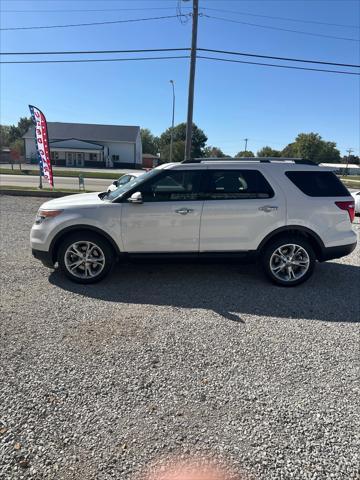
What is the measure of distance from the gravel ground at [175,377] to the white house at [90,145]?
181 ft

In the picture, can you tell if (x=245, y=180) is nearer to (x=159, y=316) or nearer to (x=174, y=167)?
(x=174, y=167)

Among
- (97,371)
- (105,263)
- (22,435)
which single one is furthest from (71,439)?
(105,263)

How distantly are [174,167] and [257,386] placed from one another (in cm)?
305

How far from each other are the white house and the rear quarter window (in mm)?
55249

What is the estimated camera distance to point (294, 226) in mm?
4746

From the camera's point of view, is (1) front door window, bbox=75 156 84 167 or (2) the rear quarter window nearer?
(2) the rear quarter window

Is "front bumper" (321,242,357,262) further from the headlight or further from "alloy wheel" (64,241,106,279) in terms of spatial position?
the headlight

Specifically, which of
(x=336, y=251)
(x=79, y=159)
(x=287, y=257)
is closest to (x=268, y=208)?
(x=287, y=257)

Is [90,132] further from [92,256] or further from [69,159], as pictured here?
[92,256]

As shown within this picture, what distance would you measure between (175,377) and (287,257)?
2738mm

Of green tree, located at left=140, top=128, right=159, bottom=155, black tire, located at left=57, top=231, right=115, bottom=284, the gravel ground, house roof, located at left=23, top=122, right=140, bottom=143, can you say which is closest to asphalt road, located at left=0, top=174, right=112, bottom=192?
black tire, located at left=57, top=231, right=115, bottom=284

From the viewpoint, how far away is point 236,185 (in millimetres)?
4742

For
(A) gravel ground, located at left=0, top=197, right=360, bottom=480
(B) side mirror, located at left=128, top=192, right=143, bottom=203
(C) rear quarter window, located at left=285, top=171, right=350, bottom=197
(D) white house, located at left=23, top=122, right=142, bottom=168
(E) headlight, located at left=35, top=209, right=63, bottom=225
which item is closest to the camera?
(A) gravel ground, located at left=0, top=197, right=360, bottom=480

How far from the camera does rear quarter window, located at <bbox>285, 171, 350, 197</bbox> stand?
4.78m
